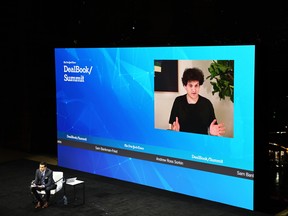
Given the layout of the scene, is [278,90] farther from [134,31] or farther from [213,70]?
[134,31]

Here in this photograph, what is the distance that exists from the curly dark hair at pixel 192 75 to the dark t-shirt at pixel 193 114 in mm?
283

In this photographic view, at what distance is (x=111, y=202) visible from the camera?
850cm

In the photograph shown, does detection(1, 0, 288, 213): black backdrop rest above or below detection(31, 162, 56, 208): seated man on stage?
above

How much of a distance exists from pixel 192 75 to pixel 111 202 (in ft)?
8.78

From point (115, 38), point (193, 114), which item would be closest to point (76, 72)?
point (115, 38)

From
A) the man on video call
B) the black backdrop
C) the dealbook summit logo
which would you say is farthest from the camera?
the dealbook summit logo

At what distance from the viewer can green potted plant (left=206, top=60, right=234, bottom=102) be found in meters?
7.79

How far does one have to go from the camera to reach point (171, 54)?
28.2 ft

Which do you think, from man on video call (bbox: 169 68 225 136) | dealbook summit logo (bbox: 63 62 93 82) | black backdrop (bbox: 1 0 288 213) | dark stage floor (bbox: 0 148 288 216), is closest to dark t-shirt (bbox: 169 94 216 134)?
man on video call (bbox: 169 68 225 136)

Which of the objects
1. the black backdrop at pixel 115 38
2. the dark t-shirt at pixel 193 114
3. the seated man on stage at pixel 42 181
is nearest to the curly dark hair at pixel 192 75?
the dark t-shirt at pixel 193 114

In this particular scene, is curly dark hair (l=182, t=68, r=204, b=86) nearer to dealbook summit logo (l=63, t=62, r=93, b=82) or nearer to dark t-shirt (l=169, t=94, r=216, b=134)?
dark t-shirt (l=169, t=94, r=216, b=134)

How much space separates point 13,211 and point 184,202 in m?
2.96

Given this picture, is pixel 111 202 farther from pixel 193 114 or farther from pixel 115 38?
pixel 115 38

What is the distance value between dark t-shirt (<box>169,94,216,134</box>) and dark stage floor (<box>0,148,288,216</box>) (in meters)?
1.32
